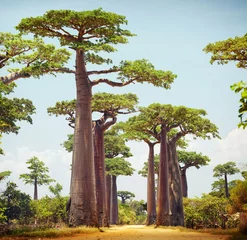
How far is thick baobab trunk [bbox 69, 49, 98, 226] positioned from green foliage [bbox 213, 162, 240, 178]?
30.0m

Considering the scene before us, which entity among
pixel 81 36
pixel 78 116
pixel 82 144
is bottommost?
pixel 82 144

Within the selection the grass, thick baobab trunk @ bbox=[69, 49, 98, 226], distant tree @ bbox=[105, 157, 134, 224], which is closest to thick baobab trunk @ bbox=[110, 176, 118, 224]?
distant tree @ bbox=[105, 157, 134, 224]

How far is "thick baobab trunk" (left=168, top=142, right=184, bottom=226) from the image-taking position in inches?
877

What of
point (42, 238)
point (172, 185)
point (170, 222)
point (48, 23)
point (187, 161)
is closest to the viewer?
point (42, 238)

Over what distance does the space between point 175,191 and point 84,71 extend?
11148 millimetres

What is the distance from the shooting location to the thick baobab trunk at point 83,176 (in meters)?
14.8

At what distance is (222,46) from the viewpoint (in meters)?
15.8

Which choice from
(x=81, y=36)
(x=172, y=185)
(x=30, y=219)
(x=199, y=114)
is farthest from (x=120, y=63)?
(x=30, y=219)

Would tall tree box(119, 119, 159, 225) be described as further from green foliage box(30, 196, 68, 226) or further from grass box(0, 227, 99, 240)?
grass box(0, 227, 99, 240)

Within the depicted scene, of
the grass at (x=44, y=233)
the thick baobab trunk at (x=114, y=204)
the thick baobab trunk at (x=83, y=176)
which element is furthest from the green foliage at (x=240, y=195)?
the thick baobab trunk at (x=114, y=204)

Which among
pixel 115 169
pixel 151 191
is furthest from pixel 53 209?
pixel 115 169

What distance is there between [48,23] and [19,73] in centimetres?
408

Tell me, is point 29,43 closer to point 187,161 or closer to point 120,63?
point 120,63

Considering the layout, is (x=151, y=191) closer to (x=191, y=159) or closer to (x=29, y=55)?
(x=191, y=159)
